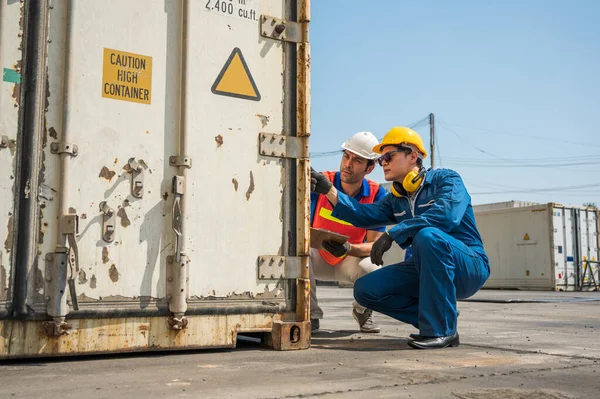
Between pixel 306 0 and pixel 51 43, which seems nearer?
pixel 51 43

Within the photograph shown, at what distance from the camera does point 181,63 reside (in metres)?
3.68

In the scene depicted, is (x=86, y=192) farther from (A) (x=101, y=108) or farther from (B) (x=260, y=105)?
(B) (x=260, y=105)

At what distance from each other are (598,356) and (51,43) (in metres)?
3.39

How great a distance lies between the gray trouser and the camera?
5.29m

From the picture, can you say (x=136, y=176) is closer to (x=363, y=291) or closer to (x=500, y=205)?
(x=363, y=291)

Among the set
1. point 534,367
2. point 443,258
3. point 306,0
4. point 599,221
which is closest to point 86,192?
point 306,0

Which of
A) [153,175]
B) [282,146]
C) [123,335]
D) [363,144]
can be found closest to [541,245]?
[363,144]

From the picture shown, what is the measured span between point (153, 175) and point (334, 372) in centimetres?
142

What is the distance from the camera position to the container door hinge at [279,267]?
3846 mm

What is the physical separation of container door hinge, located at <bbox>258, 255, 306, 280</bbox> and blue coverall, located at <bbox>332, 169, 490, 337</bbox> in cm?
69

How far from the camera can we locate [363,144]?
5641 mm

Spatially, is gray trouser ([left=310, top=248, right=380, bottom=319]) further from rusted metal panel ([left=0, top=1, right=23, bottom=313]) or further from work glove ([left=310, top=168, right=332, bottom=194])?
rusted metal panel ([left=0, top=1, right=23, bottom=313])

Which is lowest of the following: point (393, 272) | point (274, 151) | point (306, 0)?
point (393, 272)

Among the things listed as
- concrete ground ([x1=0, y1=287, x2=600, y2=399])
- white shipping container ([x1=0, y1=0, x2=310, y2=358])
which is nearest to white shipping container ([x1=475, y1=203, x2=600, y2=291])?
concrete ground ([x1=0, y1=287, x2=600, y2=399])
